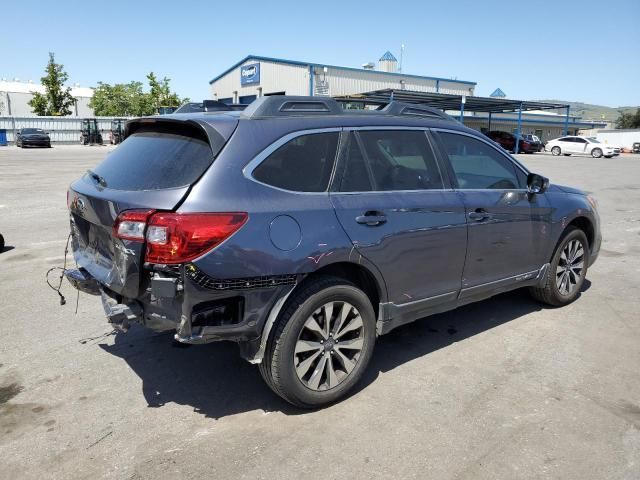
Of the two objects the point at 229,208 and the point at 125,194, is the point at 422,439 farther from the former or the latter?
the point at 125,194

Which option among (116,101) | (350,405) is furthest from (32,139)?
(350,405)

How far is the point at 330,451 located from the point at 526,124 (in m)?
65.2

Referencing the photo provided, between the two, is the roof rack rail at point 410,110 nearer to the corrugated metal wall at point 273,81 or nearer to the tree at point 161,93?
the corrugated metal wall at point 273,81

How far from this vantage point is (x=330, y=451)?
2891mm

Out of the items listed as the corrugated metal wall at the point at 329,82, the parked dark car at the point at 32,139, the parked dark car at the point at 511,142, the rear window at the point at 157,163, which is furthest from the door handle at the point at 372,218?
the parked dark car at the point at 511,142

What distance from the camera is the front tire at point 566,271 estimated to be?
4996 millimetres

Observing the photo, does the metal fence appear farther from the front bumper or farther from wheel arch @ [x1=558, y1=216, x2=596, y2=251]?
wheel arch @ [x1=558, y1=216, x2=596, y2=251]

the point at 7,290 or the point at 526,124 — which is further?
the point at 526,124

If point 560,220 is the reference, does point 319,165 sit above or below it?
above

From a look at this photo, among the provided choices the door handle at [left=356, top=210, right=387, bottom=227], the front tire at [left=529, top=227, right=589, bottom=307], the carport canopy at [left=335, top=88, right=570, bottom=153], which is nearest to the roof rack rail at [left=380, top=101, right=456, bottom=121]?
the door handle at [left=356, top=210, right=387, bottom=227]

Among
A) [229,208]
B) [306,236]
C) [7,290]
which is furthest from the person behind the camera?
[7,290]

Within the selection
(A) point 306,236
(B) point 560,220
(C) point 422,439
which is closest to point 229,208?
(A) point 306,236

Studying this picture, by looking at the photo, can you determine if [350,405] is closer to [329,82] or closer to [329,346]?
[329,346]

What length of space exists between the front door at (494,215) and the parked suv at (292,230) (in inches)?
0.7
